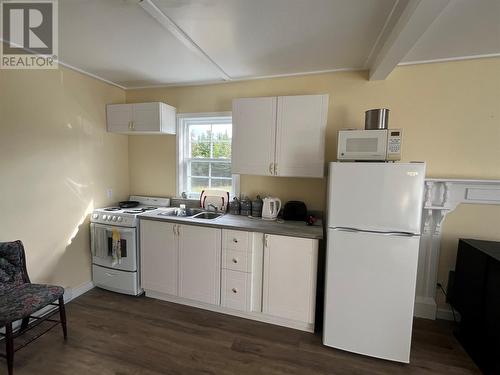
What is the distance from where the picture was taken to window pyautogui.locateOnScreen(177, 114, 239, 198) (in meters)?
2.99

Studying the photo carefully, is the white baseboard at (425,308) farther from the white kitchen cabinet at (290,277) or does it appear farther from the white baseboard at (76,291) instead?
the white baseboard at (76,291)

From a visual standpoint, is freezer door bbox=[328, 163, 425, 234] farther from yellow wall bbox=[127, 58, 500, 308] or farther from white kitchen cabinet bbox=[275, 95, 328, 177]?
yellow wall bbox=[127, 58, 500, 308]

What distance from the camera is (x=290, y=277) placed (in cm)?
216

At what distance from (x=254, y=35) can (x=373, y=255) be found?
1.91 m

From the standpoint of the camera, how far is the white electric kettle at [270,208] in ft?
8.41

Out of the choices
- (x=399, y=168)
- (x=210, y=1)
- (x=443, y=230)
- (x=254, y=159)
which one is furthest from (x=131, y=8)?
(x=443, y=230)

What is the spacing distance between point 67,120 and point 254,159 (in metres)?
2.01

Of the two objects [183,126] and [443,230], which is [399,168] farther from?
[183,126]

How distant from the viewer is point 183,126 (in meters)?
3.11

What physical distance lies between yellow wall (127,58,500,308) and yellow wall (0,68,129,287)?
1840mm

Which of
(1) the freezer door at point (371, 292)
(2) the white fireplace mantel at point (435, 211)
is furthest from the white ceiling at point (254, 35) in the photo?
(1) the freezer door at point (371, 292)

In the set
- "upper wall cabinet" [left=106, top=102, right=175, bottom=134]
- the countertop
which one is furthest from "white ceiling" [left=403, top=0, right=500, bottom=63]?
"upper wall cabinet" [left=106, top=102, right=175, bottom=134]

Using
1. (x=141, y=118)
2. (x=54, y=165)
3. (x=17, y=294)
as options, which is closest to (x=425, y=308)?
(x=17, y=294)

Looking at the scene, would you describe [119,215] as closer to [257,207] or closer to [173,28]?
[257,207]
